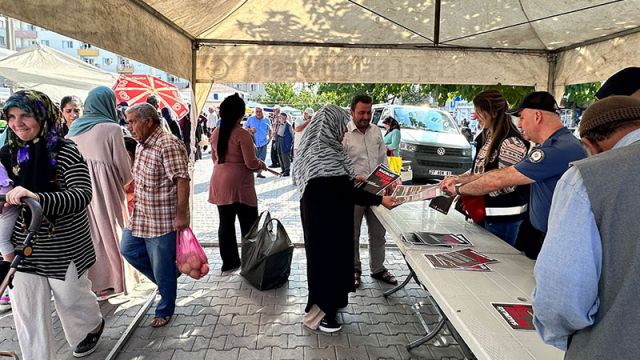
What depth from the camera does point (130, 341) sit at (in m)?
3.14

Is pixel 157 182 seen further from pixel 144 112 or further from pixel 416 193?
pixel 416 193

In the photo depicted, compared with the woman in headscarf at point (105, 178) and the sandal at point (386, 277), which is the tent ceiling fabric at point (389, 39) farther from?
the sandal at point (386, 277)

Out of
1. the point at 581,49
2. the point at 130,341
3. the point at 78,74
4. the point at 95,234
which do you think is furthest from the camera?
the point at 78,74

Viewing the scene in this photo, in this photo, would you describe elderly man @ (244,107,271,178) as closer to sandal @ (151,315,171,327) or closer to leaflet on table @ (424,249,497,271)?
sandal @ (151,315,171,327)

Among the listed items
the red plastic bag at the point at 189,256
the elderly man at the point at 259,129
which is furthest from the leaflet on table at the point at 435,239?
the elderly man at the point at 259,129

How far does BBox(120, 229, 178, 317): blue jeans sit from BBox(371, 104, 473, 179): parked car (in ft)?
25.7

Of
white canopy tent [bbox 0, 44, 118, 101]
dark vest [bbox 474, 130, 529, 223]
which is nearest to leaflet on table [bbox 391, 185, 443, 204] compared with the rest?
dark vest [bbox 474, 130, 529, 223]

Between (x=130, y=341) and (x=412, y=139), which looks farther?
(x=412, y=139)

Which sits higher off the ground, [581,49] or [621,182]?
[581,49]

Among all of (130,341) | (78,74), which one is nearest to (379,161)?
(130,341)

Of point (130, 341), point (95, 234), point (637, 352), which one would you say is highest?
point (637, 352)

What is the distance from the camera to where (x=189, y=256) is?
316 cm

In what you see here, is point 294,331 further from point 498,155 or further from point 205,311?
point 498,155

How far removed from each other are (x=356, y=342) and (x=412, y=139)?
26.0 ft
